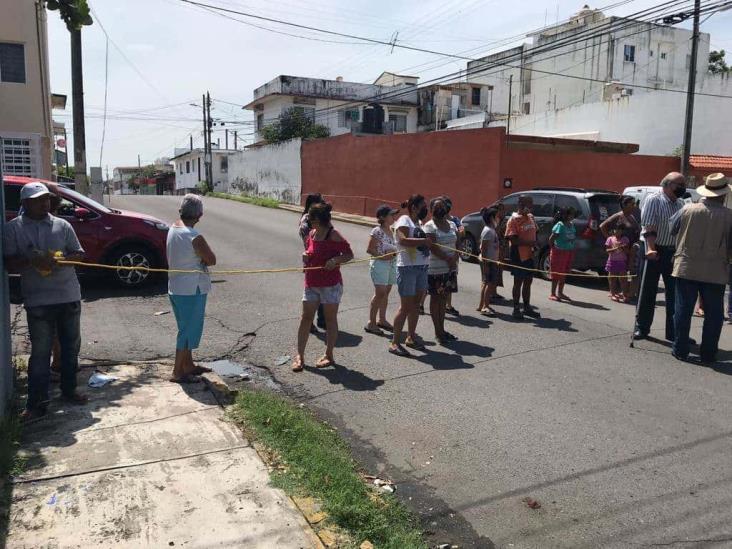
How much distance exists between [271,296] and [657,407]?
604 cm

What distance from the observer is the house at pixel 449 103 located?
1815 inches

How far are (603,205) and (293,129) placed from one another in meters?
32.3

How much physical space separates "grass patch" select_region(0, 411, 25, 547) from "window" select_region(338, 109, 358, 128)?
1730 inches

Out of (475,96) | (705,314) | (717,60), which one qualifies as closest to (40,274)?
(705,314)

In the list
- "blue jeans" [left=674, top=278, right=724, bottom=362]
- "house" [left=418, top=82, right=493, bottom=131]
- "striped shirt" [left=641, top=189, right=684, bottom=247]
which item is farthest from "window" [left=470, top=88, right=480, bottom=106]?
"blue jeans" [left=674, top=278, right=724, bottom=362]

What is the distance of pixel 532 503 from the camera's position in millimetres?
3744

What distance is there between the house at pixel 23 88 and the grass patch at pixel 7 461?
19.0m

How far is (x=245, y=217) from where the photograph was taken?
78.6ft

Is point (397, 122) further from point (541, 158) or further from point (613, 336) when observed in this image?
point (613, 336)

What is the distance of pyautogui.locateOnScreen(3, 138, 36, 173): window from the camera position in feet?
68.6

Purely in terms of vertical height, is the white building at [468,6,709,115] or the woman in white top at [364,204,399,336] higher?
the white building at [468,6,709,115]

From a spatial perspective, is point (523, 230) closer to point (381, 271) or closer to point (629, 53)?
point (381, 271)

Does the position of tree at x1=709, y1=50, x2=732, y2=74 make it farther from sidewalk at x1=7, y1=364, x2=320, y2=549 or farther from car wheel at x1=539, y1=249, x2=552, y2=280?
sidewalk at x1=7, y1=364, x2=320, y2=549

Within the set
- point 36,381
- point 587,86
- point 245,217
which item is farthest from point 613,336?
point 587,86
